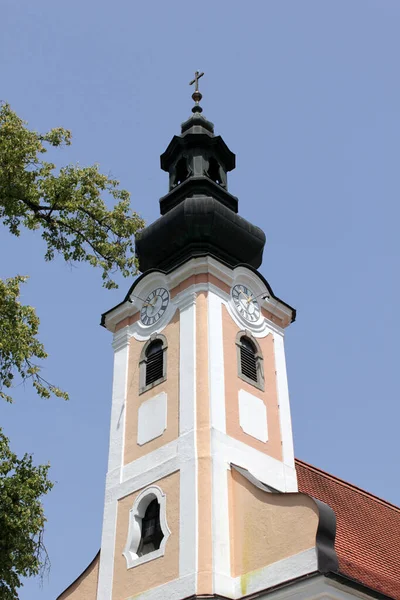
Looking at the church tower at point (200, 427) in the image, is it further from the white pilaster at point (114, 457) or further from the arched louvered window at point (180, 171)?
the arched louvered window at point (180, 171)

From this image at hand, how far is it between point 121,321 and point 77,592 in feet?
19.0

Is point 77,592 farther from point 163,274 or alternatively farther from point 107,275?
point 107,275

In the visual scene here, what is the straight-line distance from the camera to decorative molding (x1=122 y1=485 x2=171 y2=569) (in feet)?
49.0

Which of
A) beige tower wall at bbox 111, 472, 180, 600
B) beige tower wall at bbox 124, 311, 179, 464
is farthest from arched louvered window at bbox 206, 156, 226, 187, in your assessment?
beige tower wall at bbox 111, 472, 180, 600

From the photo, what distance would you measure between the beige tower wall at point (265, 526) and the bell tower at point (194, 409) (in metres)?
0.04

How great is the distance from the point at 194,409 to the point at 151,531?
2356 mm

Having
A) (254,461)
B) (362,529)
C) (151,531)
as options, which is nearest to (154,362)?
(254,461)

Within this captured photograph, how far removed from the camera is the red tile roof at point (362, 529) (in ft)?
47.1

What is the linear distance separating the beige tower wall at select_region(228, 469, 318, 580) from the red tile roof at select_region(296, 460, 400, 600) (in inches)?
35.2

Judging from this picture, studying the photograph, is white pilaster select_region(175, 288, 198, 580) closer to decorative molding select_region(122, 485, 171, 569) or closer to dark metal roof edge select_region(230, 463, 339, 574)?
decorative molding select_region(122, 485, 171, 569)

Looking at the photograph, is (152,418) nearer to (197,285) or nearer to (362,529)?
(197,285)

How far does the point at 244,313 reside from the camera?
59.1 ft

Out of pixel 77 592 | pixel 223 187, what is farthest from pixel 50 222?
pixel 223 187

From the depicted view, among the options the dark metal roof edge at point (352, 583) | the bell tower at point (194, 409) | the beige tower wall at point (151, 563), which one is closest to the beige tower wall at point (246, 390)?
the bell tower at point (194, 409)
